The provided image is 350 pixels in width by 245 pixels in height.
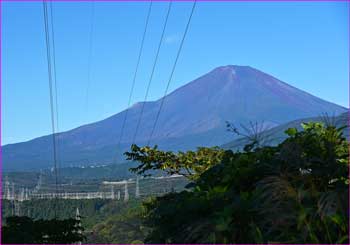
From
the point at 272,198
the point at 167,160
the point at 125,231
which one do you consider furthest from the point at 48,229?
the point at 167,160

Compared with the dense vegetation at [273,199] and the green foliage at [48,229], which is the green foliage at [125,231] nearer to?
the green foliage at [48,229]

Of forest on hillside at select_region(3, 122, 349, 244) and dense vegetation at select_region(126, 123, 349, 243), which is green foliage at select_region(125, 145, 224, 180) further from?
dense vegetation at select_region(126, 123, 349, 243)

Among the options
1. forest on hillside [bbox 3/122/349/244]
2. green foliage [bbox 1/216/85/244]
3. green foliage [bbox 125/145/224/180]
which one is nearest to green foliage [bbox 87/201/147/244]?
forest on hillside [bbox 3/122/349/244]

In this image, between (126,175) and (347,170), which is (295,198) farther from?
(126,175)

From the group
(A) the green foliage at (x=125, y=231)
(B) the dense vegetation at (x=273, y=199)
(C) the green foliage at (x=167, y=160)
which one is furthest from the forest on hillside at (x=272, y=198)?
(C) the green foliage at (x=167, y=160)

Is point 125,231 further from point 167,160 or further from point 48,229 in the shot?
point 167,160

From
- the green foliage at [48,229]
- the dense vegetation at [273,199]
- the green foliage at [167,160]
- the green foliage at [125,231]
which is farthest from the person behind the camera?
the green foliage at [167,160]

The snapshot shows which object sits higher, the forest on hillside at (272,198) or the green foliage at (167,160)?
the green foliage at (167,160)

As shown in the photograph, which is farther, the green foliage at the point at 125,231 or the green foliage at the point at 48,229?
the green foliage at the point at 48,229
